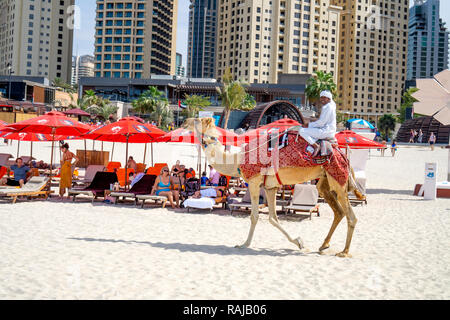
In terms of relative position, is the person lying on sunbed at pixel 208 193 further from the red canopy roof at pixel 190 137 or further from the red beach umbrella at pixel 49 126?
the red beach umbrella at pixel 49 126

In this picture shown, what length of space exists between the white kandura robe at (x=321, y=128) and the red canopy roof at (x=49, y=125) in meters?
10.0

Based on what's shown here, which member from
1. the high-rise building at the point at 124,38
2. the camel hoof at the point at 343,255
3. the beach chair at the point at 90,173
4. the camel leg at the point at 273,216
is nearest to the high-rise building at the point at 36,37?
the high-rise building at the point at 124,38

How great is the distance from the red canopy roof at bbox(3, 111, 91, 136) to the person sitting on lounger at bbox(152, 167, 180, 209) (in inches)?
142

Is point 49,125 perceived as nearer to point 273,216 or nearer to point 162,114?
point 273,216

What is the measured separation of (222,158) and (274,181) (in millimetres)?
1201

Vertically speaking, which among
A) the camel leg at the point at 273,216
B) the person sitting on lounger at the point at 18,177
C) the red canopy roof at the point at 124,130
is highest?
the red canopy roof at the point at 124,130

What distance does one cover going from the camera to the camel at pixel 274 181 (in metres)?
9.46

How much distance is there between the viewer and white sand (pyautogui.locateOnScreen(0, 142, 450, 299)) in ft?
22.6

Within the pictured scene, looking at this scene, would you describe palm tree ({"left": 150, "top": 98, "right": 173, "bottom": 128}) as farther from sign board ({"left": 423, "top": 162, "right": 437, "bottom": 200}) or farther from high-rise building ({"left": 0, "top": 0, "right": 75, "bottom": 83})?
high-rise building ({"left": 0, "top": 0, "right": 75, "bottom": 83})

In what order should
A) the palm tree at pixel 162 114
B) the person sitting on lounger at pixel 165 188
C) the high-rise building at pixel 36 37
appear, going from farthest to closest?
1. the high-rise building at pixel 36 37
2. the palm tree at pixel 162 114
3. the person sitting on lounger at pixel 165 188

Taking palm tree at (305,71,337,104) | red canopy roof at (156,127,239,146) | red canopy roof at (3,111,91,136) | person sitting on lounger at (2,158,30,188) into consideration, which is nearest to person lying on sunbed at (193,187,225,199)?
red canopy roof at (156,127,239,146)

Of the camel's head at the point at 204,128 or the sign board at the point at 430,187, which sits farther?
the sign board at the point at 430,187

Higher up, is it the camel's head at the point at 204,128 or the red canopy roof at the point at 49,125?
the red canopy roof at the point at 49,125
